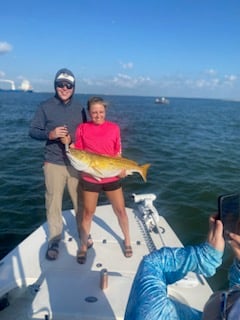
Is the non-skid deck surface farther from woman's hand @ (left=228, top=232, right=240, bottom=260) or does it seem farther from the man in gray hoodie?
woman's hand @ (left=228, top=232, right=240, bottom=260)

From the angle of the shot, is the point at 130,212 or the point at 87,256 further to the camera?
the point at 130,212

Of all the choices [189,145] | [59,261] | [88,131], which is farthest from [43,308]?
[189,145]

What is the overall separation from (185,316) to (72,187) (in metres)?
3.29

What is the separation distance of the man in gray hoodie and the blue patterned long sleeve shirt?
2839 millimetres

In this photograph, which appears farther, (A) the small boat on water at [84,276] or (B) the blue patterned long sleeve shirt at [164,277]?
(A) the small boat on water at [84,276]

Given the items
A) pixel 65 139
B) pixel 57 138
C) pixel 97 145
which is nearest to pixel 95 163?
pixel 97 145

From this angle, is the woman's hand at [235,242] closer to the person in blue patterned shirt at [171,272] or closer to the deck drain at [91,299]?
the person in blue patterned shirt at [171,272]

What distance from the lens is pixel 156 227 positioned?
18.5ft

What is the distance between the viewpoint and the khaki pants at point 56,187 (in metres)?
4.75

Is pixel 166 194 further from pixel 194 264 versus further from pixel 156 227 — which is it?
pixel 194 264

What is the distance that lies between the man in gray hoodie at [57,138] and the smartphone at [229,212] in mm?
2966

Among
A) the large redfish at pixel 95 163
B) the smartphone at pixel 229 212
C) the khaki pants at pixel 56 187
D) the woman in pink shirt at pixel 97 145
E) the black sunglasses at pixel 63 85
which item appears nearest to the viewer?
the smartphone at pixel 229 212

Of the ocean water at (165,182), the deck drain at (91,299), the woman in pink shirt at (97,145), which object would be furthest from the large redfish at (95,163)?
the deck drain at (91,299)

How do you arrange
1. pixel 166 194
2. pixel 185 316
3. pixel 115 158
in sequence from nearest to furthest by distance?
pixel 185 316, pixel 115 158, pixel 166 194
